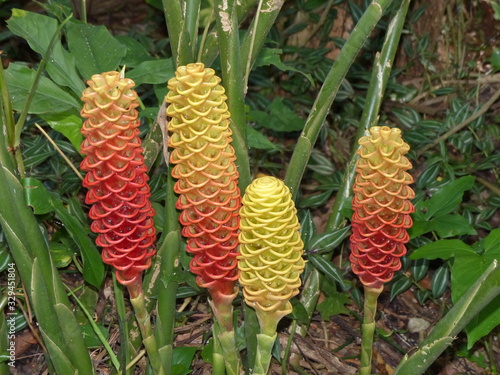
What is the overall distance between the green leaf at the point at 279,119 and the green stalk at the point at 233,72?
3.26 feet

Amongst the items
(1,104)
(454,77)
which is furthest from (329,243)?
(454,77)

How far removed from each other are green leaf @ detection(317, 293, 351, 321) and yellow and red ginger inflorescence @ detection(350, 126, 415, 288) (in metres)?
0.68

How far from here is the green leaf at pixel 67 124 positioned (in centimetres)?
176

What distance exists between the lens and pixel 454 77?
3.18m

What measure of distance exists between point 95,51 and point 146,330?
25.2 inches

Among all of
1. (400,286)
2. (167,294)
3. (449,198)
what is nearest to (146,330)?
(167,294)

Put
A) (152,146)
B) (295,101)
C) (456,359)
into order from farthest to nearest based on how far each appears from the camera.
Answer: (295,101)
(456,359)
(152,146)

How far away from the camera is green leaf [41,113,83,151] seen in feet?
5.76

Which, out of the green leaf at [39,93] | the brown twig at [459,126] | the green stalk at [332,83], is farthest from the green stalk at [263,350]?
the brown twig at [459,126]

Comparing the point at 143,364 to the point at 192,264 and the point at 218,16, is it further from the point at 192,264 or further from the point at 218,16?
the point at 218,16

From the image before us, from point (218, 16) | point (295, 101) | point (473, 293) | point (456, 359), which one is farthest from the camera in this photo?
point (295, 101)

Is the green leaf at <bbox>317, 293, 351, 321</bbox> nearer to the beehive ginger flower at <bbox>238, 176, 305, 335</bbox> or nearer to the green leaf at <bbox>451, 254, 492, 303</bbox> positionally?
the green leaf at <bbox>451, 254, 492, 303</bbox>

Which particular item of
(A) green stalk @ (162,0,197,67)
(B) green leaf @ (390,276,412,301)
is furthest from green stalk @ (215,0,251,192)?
(B) green leaf @ (390,276,412,301)

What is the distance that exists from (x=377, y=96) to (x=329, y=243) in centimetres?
39
